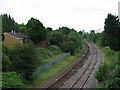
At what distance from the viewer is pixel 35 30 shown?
120 feet

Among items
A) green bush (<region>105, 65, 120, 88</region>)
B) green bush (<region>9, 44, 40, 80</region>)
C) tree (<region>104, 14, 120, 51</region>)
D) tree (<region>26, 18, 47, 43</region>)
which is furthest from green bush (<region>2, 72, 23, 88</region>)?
tree (<region>104, 14, 120, 51</region>)

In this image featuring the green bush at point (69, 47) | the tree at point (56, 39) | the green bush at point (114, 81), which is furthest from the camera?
the tree at point (56, 39)

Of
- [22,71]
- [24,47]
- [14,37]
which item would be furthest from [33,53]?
[14,37]

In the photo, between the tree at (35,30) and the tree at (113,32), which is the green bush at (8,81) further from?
the tree at (113,32)

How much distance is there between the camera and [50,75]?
21.8 m

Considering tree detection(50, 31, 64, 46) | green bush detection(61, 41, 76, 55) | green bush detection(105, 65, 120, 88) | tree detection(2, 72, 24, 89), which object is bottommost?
green bush detection(105, 65, 120, 88)

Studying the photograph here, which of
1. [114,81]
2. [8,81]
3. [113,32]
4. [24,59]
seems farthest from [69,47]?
[8,81]

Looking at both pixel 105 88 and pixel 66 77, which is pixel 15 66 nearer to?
pixel 66 77

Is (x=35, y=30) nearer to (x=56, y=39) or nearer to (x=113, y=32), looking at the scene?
(x=56, y=39)

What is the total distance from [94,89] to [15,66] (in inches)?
A: 363

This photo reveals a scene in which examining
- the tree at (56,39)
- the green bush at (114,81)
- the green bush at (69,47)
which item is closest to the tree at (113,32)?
the green bush at (69,47)

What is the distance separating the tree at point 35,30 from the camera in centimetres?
3638

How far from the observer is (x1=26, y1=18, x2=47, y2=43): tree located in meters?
36.4

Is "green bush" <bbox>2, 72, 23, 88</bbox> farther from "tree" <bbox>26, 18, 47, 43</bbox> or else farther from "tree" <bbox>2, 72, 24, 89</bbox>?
"tree" <bbox>26, 18, 47, 43</bbox>
